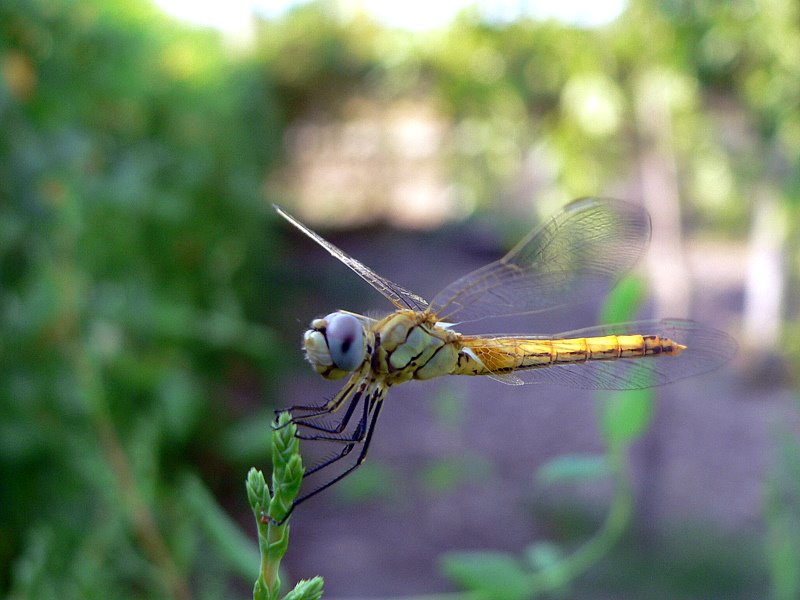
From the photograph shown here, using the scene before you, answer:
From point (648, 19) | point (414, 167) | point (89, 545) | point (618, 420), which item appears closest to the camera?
point (618, 420)

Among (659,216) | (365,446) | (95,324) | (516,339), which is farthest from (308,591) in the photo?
(659,216)

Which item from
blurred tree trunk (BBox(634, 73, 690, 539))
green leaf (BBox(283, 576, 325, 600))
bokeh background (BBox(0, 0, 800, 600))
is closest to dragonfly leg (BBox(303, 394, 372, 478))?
bokeh background (BBox(0, 0, 800, 600))

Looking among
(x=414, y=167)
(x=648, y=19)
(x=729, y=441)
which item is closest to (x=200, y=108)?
(x=648, y=19)

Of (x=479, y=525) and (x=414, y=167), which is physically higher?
(x=414, y=167)

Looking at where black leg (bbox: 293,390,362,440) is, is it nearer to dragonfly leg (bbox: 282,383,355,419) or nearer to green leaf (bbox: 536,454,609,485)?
dragonfly leg (bbox: 282,383,355,419)

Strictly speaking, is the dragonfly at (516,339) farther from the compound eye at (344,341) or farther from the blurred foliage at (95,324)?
the blurred foliage at (95,324)

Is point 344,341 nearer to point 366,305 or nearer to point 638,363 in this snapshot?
point 638,363

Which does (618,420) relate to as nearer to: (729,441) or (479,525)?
(479,525)
